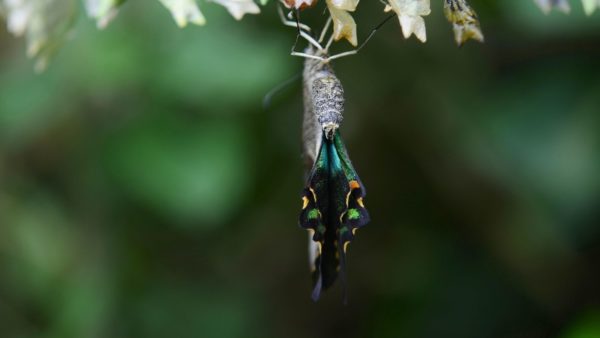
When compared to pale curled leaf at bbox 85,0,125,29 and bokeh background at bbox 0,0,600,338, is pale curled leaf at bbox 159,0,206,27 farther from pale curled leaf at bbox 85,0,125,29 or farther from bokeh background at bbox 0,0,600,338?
bokeh background at bbox 0,0,600,338

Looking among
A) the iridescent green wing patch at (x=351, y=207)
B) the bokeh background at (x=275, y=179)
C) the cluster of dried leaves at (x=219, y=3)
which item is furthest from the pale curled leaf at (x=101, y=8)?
the bokeh background at (x=275, y=179)

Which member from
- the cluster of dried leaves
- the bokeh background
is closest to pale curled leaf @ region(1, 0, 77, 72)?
the cluster of dried leaves

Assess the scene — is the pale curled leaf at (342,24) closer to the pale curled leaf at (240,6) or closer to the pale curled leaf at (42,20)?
the pale curled leaf at (240,6)

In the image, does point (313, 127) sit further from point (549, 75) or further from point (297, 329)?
point (297, 329)

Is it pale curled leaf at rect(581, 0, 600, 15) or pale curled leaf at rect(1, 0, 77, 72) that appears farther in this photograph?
pale curled leaf at rect(1, 0, 77, 72)

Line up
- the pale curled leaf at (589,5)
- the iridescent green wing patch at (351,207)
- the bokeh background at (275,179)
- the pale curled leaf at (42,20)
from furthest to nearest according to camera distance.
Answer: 1. the bokeh background at (275,179)
2. the pale curled leaf at (42,20)
3. the iridescent green wing patch at (351,207)
4. the pale curled leaf at (589,5)

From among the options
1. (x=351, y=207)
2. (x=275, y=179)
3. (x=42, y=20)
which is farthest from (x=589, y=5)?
(x=275, y=179)
